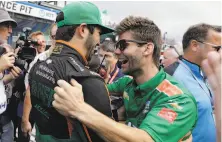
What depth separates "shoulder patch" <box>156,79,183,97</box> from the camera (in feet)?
5.36

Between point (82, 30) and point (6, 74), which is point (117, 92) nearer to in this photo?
point (82, 30)

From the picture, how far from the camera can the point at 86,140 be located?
1.41 m

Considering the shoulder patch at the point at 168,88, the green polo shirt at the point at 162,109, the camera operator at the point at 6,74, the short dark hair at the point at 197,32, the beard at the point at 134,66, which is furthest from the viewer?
the camera operator at the point at 6,74

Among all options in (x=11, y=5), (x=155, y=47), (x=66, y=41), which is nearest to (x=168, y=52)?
(x=155, y=47)

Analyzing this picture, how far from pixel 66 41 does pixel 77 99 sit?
1.63ft

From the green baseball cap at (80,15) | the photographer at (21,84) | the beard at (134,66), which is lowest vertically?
the photographer at (21,84)

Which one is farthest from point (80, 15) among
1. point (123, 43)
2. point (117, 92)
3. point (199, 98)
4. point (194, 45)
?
point (194, 45)

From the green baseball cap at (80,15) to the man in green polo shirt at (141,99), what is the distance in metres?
0.34

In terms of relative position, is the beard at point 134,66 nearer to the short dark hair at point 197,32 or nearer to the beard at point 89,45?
the beard at point 89,45

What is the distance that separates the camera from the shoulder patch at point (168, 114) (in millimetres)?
1517

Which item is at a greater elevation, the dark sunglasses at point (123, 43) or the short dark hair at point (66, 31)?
the short dark hair at point (66, 31)

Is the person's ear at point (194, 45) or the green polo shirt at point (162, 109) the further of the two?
the person's ear at point (194, 45)

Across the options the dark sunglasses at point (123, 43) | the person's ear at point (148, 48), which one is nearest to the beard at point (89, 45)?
the dark sunglasses at point (123, 43)

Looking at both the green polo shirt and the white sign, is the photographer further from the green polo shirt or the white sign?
the white sign
